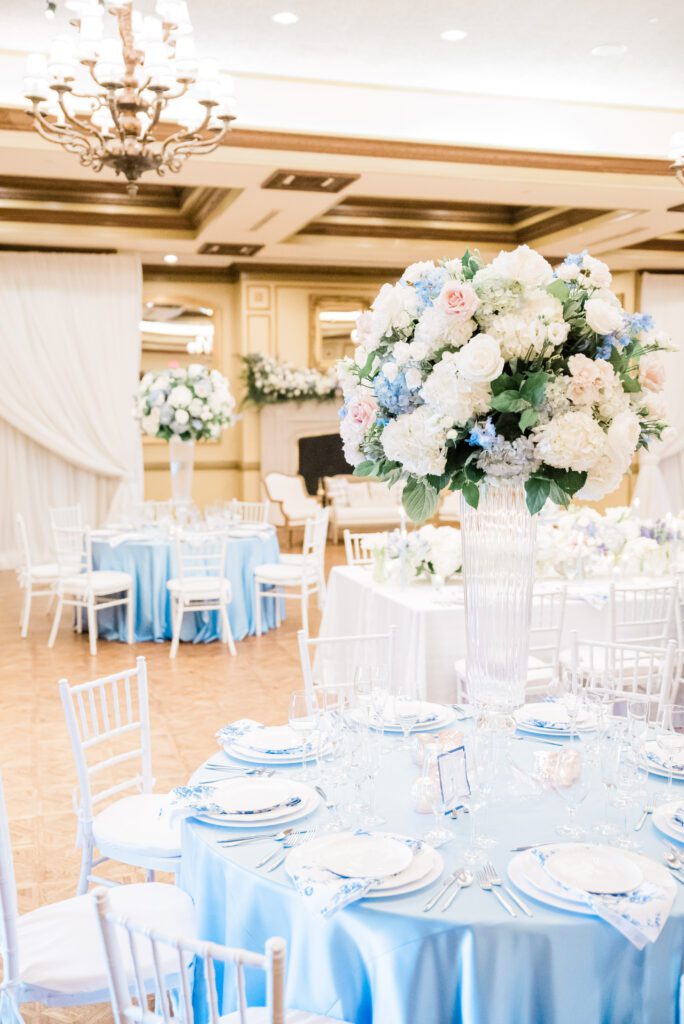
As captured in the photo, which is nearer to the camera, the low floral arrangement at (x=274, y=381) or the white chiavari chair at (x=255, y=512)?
the white chiavari chair at (x=255, y=512)

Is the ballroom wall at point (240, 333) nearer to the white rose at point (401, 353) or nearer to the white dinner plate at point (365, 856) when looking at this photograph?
the white rose at point (401, 353)

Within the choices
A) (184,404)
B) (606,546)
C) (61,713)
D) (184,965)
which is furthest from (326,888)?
(184,404)

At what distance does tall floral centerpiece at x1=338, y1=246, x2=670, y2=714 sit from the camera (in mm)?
2041

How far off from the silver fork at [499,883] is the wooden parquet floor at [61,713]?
57.1 inches

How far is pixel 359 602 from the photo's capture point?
5.32 metres

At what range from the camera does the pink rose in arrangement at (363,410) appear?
2279mm

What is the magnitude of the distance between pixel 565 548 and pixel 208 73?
3.11 meters

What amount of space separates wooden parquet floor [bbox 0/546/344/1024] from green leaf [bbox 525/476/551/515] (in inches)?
76.9

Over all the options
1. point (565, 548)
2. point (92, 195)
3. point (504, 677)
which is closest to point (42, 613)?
point (92, 195)

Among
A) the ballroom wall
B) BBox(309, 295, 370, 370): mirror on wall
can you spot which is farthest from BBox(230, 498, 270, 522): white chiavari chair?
BBox(309, 295, 370, 370): mirror on wall

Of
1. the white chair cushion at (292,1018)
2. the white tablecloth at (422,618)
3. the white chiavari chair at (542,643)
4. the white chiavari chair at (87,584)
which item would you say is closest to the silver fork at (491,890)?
the white chair cushion at (292,1018)

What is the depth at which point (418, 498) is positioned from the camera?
2.38m

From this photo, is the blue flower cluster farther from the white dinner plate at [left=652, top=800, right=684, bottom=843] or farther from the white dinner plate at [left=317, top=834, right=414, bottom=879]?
the white dinner plate at [left=652, top=800, right=684, bottom=843]

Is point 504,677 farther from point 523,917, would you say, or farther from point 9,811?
point 9,811
